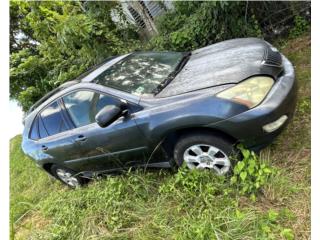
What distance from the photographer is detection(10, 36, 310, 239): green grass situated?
9.12 ft

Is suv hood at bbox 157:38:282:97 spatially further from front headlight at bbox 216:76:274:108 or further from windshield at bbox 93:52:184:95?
windshield at bbox 93:52:184:95

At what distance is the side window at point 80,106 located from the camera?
3680 mm

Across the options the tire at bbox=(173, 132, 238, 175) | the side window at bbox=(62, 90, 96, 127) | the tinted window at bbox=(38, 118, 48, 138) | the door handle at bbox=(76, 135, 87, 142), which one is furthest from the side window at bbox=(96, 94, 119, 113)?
the tinted window at bbox=(38, 118, 48, 138)

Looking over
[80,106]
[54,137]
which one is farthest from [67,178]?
[80,106]

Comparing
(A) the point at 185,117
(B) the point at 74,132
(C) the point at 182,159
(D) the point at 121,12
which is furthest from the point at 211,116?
(D) the point at 121,12

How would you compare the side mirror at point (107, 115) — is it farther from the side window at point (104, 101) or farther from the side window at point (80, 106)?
the side window at point (80, 106)

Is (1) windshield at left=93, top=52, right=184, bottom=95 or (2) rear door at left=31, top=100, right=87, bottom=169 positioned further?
(2) rear door at left=31, top=100, right=87, bottom=169

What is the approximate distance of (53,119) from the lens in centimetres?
416

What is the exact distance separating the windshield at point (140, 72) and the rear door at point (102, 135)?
8.5 inches

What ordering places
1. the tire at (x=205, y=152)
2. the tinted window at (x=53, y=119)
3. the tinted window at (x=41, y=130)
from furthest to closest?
the tinted window at (x=41, y=130), the tinted window at (x=53, y=119), the tire at (x=205, y=152)

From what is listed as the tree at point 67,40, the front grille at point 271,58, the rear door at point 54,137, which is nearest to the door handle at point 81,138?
the rear door at point 54,137

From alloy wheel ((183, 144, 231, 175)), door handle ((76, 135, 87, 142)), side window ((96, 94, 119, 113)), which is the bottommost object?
alloy wheel ((183, 144, 231, 175))

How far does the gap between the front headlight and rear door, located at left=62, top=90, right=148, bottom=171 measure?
103cm

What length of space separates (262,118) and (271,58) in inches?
32.7
